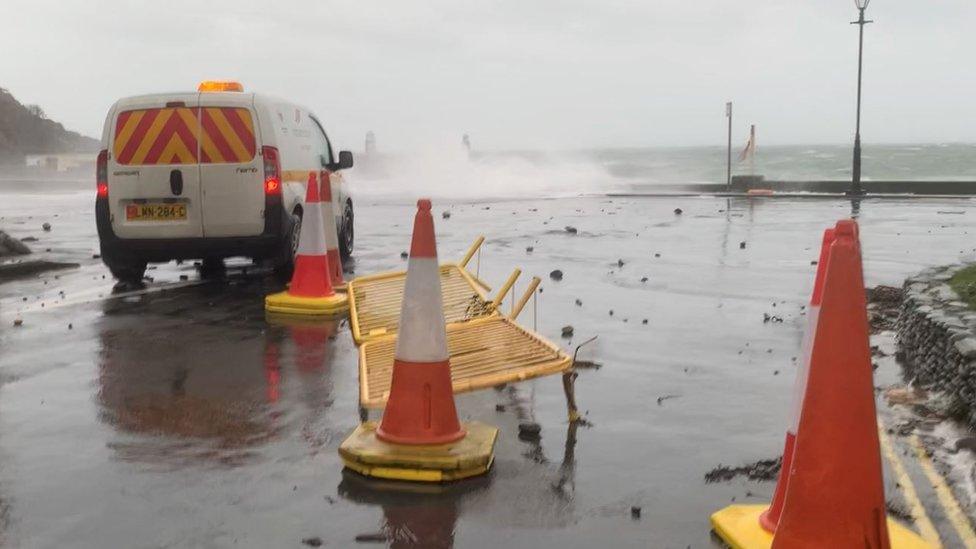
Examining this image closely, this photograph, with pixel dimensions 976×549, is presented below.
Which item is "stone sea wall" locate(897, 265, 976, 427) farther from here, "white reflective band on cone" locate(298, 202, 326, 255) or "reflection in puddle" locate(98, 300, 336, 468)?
"white reflective band on cone" locate(298, 202, 326, 255)

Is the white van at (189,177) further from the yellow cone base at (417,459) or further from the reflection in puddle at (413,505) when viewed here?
the reflection in puddle at (413,505)

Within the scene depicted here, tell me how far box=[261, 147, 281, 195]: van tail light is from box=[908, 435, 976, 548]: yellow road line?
23.2 feet

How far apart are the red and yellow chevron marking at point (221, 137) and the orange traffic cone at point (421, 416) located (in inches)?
230

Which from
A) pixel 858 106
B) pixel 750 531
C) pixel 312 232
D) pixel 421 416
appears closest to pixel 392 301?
pixel 312 232

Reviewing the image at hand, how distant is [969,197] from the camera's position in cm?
2911

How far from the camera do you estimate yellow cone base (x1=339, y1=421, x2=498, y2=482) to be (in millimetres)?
4531

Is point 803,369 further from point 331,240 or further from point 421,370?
point 331,240

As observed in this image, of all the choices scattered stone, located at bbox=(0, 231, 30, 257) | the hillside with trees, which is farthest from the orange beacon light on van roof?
the hillside with trees

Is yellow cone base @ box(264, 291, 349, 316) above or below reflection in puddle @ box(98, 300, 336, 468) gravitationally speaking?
above

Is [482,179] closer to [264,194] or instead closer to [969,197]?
[969,197]

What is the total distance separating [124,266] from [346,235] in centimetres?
369

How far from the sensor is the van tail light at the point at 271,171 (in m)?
10.4

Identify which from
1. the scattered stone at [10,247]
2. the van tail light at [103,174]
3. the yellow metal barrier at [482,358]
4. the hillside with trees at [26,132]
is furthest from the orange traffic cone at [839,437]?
the hillside with trees at [26,132]

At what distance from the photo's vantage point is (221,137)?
10.3m
